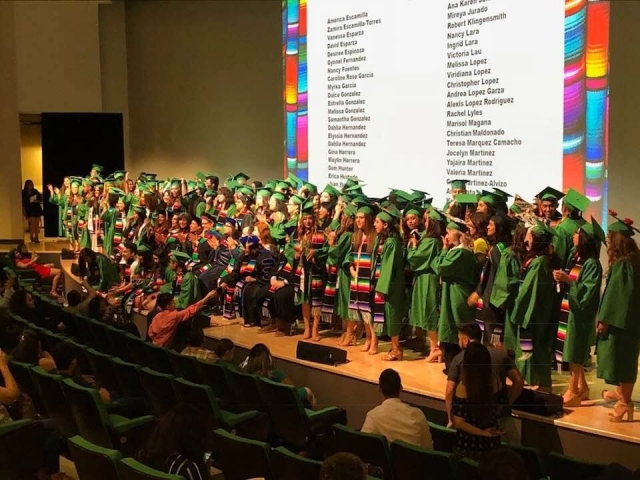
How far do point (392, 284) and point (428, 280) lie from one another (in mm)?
351

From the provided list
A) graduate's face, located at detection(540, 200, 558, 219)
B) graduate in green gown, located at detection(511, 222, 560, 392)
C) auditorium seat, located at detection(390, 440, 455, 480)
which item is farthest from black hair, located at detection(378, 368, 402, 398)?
graduate's face, located at detection(540, 200, 558, 219)

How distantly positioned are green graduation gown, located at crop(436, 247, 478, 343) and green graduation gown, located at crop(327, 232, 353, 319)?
1.09 metres

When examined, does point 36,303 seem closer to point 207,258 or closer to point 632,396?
point 207,258

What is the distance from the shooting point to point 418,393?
19.2 feet

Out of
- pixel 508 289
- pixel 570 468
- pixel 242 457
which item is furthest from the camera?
pixel 508 289

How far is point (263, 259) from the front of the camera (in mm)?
8578

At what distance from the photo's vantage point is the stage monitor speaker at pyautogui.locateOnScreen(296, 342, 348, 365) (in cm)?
670

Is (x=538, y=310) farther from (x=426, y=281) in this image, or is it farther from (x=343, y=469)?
(x=343, y=469)

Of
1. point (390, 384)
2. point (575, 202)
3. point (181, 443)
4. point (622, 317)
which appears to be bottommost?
point (390, 384)

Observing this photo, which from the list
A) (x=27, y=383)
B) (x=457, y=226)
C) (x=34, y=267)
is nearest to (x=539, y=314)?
(x=457, y=226)

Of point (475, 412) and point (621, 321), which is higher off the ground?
point (621, 321)

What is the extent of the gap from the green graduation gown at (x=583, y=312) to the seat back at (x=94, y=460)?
119 inches

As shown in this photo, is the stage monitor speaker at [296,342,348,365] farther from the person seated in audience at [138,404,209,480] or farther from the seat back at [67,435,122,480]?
the person seated in audience at [138,404,209,480]

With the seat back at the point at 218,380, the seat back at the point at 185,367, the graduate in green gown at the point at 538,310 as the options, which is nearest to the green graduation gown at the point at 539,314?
the graduate in green gown at the point at 538,310
